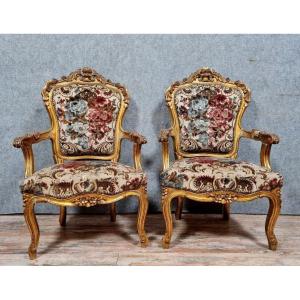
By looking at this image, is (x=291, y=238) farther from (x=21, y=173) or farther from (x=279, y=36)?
(x=21, y=173)

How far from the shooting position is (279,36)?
289cm

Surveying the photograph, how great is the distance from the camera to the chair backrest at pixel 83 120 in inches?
101

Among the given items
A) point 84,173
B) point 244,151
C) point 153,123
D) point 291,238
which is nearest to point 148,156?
point 153,123

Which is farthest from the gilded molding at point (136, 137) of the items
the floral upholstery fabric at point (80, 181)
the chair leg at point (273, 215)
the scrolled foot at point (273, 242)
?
the scrolled foot at point (273, 242)

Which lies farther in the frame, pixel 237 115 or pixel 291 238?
pixel 237 115

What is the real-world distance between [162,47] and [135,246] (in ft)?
4.71

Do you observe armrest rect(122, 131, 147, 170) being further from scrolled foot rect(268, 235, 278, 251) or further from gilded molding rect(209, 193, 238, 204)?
scrolled foot rect(268, 235, 278, 251)

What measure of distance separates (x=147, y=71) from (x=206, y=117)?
604 mm

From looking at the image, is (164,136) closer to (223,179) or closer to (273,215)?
(223,179)

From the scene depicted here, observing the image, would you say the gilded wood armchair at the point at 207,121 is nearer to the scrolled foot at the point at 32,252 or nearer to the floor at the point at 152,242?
the floor at the point at 152,242

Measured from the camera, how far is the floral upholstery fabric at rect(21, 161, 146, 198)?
2.05m

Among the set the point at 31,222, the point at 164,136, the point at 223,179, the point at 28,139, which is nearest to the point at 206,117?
the point at 164,136

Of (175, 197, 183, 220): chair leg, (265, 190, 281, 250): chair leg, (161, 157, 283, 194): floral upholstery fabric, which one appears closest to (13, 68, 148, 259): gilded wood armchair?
(161, 157, 283, 194): floral upholstery fabric

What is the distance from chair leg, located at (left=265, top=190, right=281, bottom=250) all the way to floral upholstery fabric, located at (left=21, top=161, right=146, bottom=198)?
2.39 feet
